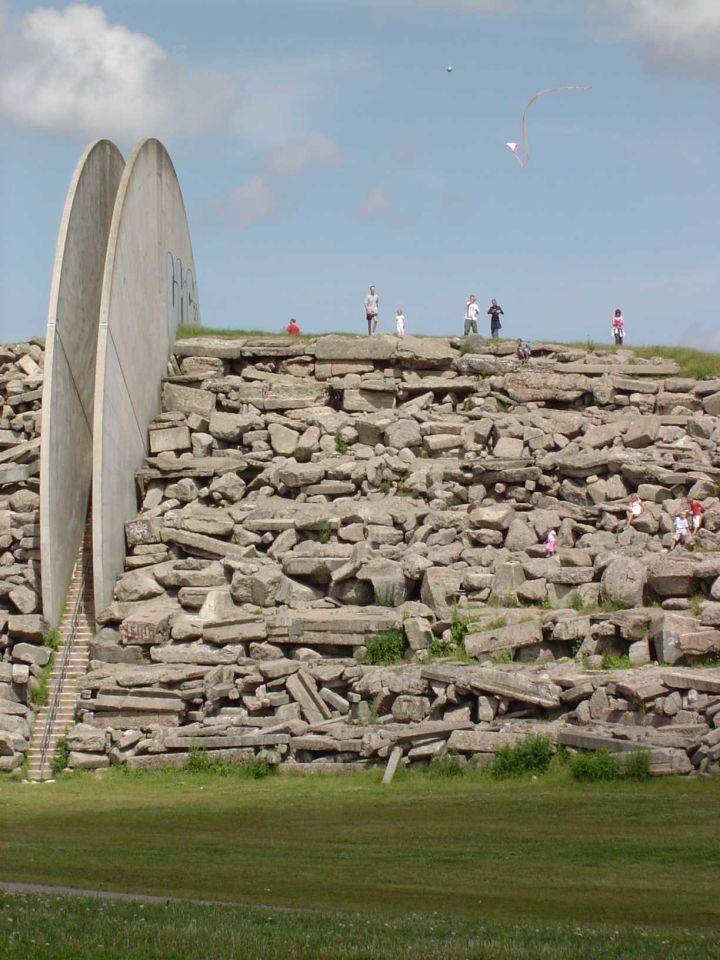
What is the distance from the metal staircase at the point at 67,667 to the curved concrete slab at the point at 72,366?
226mm

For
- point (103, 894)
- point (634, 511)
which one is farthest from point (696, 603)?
point (103, 894)

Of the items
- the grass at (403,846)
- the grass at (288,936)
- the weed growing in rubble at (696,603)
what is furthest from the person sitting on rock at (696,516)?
the grass at (288,936)

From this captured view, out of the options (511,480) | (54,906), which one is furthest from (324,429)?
(54,906)

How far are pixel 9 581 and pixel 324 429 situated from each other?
21.0 ft

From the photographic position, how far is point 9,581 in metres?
22.3

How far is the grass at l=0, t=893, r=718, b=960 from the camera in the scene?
28.0ft

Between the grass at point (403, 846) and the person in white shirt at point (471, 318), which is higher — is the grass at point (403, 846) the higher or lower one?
the lower one

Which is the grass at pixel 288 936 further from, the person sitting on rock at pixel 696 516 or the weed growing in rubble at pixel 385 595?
the person sitting on rock at pixel 696 516

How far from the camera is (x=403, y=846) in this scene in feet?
41.8

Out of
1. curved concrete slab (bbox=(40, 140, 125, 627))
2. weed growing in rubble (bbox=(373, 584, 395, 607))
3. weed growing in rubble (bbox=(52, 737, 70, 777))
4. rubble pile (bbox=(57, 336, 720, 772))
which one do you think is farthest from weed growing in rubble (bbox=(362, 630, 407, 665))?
curved concrete slab (bbox=(40, 140, 125, 627))

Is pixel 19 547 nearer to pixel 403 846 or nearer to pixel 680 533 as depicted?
pixel 680 533

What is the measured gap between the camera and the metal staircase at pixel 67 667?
19.3 metres

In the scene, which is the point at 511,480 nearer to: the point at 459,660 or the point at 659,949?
the point at 459,660

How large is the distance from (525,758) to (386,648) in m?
3.82
